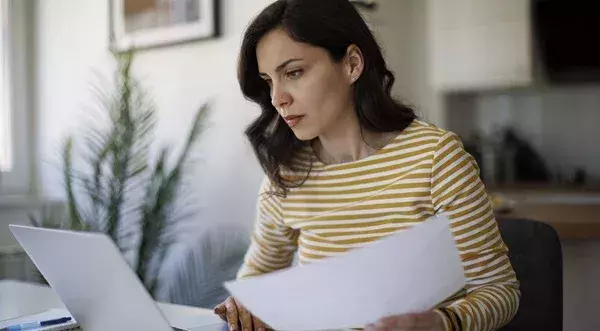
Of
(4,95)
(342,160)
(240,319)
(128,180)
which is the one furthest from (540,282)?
(4,95)

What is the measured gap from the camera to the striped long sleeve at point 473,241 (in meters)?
0.94

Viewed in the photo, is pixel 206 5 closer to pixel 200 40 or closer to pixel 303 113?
pixel 200 40

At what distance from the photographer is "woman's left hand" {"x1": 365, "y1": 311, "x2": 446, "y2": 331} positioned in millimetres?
771

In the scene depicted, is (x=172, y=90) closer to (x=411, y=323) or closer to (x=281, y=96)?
(x=281, y=96)

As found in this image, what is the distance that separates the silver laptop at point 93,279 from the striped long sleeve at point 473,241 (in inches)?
14.8

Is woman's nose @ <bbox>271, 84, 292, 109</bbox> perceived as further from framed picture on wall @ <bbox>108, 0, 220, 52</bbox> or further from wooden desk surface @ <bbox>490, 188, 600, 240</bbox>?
framed picture on wall @ <bbox>108, 0, 220, 52</bbox>

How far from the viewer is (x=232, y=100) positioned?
8.94 ft

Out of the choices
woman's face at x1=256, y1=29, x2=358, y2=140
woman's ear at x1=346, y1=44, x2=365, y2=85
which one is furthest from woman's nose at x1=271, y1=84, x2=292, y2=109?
woman's ear at x1=346, y1=44, x2=365, y2=85

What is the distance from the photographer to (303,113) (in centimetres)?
109

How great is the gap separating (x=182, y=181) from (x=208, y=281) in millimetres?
509

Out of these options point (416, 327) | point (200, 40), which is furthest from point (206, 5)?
point (416, 327)

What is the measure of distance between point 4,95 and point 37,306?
7.21 ft

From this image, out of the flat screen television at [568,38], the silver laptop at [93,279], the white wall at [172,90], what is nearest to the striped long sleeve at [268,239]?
the silver laptop at [93,279]

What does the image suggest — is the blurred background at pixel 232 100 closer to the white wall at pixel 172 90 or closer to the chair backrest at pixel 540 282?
the white wall at pixel 172 90
